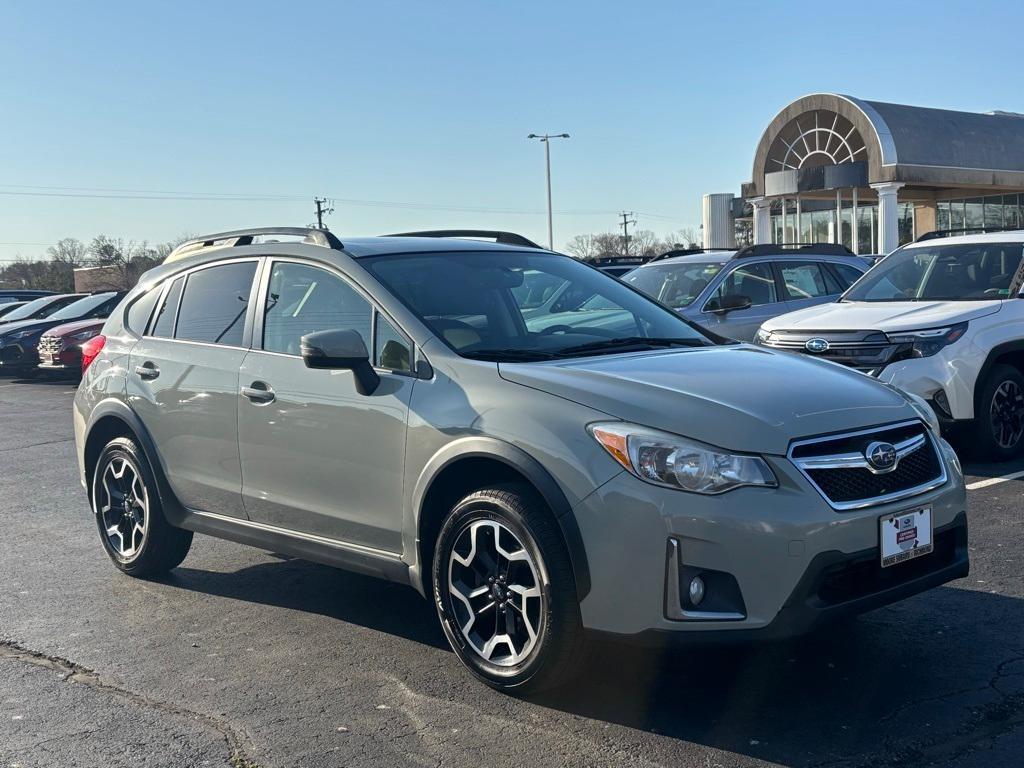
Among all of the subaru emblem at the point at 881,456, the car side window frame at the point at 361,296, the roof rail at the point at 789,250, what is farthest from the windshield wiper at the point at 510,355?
the roof rail at the point at 789,250

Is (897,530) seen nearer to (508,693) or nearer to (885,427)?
(885,427)

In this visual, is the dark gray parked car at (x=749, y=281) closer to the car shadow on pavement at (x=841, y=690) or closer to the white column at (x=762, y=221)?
the car shadow on pavement at (x=841, y=690)

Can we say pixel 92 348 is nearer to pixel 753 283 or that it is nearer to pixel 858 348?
pixel 858 348

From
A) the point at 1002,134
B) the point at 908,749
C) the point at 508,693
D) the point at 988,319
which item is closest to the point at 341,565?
the point at 508,693

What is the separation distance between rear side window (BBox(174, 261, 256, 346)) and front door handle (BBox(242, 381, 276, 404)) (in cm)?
33

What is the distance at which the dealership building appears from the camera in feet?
122

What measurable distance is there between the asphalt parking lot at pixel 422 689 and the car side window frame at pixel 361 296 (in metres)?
1.23

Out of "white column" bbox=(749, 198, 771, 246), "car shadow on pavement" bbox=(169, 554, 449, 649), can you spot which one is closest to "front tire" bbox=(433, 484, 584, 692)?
"car shadow on pavement" bbox=(169, 554, 449, 649)

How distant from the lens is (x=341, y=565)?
15.8ft

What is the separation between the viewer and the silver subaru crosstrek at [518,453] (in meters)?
3.73

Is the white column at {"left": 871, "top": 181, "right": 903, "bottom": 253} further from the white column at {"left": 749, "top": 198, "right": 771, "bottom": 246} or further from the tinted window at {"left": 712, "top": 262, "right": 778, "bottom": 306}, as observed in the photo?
the tinted window at {"left": 712, "top": 262, "right": 778, "bottom": 306}

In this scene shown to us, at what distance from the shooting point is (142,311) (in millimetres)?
6230

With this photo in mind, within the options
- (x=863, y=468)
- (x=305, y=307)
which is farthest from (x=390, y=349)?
(x=863, y=468)

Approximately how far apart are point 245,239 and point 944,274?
6.04 m
